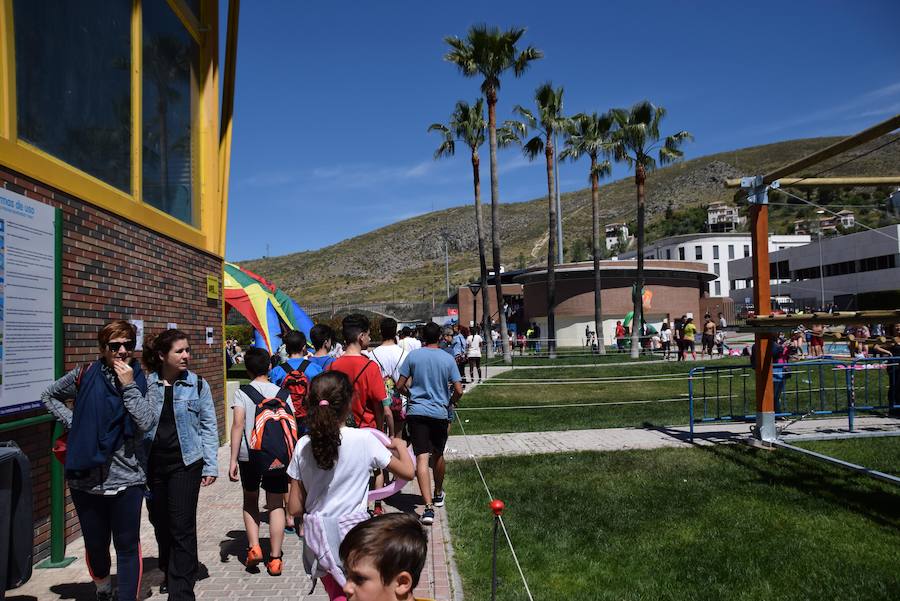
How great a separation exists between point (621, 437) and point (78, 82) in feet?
29.3

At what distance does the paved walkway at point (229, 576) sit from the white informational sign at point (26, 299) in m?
1.34

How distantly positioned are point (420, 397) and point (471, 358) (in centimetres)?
1563

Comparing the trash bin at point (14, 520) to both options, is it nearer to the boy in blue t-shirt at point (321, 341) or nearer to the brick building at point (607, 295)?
the boy in blue t-shirt at point (321, 341)

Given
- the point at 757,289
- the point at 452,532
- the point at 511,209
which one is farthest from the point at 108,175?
the point at 511,209

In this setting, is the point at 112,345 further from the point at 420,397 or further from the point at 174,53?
the point at 174,53

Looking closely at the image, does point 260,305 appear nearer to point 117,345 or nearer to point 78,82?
point 78,82

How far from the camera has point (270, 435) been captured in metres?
5.21

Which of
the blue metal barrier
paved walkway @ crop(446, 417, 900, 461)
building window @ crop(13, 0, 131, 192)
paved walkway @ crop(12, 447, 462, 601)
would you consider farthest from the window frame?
the blue metal barrier

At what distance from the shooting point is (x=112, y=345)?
3971 millimetres

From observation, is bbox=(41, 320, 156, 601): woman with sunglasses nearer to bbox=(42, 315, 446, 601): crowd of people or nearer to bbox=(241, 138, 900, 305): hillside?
bbox=(42, 315, 446, 601): crowd of people

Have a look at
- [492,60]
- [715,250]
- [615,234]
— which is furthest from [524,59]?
[615,234]

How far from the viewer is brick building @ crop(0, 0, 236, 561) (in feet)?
19.4

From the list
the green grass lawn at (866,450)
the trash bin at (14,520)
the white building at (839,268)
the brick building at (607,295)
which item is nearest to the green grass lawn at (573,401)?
the green grass lawn at (866,450)

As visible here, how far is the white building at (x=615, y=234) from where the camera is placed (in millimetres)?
119469
